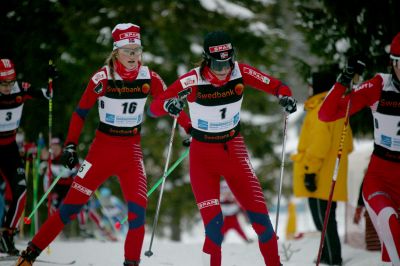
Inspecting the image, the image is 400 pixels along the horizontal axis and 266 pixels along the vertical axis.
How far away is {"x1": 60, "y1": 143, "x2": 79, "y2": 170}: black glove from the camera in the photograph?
233 inches

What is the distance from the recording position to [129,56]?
609 cm

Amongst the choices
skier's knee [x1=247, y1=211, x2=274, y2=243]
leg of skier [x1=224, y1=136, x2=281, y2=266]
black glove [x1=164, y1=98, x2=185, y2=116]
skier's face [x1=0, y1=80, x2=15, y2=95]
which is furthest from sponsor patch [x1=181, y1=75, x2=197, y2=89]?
skier's face [x1=0, y1=80, x2=15, y2=95]

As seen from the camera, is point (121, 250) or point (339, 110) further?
point (121, 250)

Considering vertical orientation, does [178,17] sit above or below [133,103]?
below

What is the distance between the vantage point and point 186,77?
5629 millimetres

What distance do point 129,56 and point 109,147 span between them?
3.09 ft

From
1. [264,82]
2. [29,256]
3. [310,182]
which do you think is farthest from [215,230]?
[310,182]

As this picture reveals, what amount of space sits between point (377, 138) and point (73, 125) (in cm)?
296

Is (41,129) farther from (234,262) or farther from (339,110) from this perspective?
(339,110)

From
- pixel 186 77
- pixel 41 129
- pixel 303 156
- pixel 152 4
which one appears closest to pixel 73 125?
pixel 186 77

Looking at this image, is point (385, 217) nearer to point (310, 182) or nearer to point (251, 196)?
point (251, 196)

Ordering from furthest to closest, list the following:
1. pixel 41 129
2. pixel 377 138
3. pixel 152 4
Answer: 1. pixel 152 4
2. pixel 41 129
3. pixel 377 138

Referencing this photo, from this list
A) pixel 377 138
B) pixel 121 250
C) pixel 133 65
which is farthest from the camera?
pixel 121 250

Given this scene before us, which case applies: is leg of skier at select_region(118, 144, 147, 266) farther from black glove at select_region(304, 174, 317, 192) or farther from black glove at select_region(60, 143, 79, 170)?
black glove at select_region(304, 174, 317, 192)
